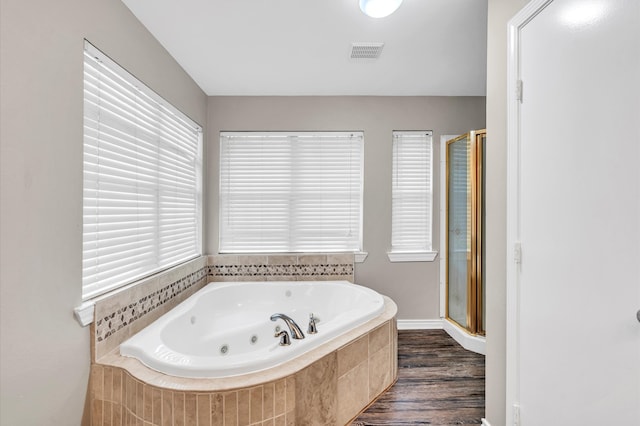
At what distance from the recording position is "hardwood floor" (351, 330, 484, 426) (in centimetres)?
184

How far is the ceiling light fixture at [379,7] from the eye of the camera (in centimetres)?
162

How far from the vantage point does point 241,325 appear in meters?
2.66

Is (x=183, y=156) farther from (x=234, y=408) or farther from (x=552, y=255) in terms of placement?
(x=552, y=255)

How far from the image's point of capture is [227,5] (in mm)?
1734

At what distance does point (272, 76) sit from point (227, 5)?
3.02 ft

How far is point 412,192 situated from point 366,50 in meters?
1.52

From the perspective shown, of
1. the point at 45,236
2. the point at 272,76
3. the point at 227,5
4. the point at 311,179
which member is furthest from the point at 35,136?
the point at 311,179

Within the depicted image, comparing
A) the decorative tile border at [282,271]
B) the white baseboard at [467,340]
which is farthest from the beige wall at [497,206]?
the decorative tile border at [282,271]

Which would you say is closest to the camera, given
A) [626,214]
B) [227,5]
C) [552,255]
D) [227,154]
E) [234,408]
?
[626,214]

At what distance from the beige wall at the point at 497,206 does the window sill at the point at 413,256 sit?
5.06ft

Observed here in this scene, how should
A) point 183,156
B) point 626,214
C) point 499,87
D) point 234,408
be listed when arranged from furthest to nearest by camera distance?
point 183,156 → point 499,87 → point 234,408 → point 626,214

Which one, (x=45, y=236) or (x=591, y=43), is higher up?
(x=591, y=43)

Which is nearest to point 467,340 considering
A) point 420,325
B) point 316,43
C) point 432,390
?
point 420,325

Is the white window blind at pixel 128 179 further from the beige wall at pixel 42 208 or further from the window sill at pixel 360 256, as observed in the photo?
the window sill at pixel 360 256
